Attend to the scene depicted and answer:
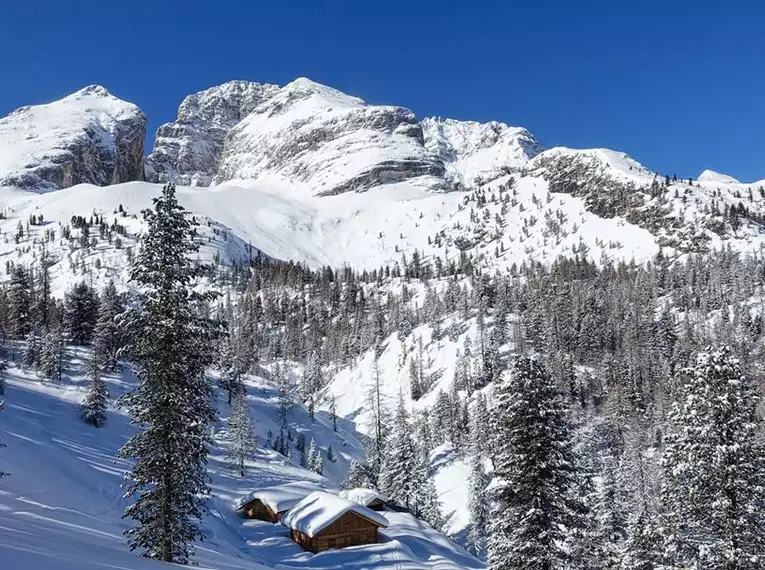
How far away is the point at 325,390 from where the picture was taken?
165 m

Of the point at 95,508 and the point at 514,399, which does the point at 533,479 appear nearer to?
the point at 514,399

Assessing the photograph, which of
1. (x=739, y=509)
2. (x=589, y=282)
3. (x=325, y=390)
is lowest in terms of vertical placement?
(x=739, y=509)

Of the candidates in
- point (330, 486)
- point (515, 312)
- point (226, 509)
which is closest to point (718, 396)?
point (226, 509)

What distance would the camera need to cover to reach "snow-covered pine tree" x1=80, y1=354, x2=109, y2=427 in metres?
64.6

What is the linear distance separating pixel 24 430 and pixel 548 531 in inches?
1814

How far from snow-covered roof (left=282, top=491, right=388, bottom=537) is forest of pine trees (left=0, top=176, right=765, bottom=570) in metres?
10.9

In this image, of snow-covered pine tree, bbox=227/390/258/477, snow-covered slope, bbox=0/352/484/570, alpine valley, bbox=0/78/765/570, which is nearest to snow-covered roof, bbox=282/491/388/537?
snow-covered slope, bbox=0/352/484/570

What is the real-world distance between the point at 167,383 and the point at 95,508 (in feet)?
64.2

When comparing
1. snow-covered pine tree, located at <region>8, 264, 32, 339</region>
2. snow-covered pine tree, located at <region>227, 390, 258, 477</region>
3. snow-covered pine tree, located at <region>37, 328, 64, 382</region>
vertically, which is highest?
snow-covered pine tree, located at <region>8, 264, 32, 339</region>

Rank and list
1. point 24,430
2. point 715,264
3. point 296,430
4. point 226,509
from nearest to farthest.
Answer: point 24,430
point 226,509
point 296,430
point 715,264

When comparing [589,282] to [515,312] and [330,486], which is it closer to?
[515,312]

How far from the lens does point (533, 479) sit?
26.4 meters

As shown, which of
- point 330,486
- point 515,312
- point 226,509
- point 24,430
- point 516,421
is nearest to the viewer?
point 516,421

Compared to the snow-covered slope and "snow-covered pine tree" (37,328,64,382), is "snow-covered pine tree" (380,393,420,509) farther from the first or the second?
"snow-covered pine tree" (37,328,64,382)
